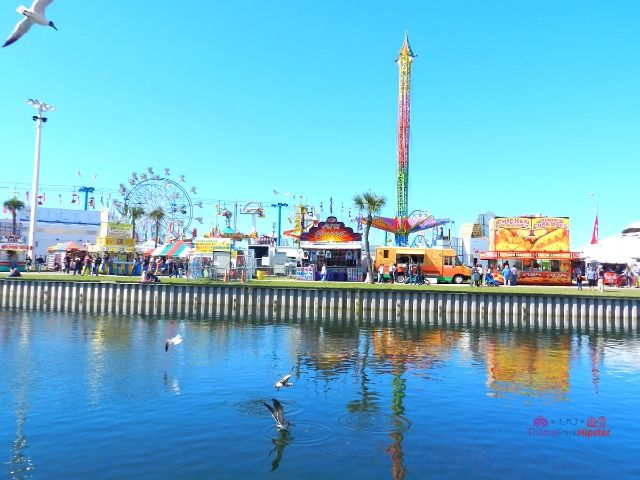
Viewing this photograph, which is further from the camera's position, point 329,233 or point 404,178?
point 404,178

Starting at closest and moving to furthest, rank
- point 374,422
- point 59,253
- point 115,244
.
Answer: point 374,422, point 115,244, point 59,253

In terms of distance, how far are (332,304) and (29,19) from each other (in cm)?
2768

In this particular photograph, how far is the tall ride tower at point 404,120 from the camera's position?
8288cm

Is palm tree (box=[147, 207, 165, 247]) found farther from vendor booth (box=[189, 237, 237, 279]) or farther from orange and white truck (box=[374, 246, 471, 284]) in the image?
orange and white truck (box=[374, 246, 471, 284])

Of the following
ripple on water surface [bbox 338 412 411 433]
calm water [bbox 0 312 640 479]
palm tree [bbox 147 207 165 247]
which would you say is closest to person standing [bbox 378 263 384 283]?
calm water [bbox 0 312 640 479]

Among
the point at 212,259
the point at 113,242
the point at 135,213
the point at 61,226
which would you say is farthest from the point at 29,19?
the point at 61,226

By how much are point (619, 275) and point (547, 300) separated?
20.1 meters

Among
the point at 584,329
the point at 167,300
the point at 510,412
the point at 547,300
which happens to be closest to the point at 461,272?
the point at 547,300

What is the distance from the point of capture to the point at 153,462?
10.9 metres

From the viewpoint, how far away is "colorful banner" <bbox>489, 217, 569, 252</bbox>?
5388cm

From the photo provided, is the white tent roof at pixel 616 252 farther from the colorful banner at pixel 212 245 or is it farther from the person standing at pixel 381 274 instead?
the colorful banner at pixel 212 245

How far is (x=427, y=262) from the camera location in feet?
162

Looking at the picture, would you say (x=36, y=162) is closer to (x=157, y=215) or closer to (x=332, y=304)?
(x=157, y=215)

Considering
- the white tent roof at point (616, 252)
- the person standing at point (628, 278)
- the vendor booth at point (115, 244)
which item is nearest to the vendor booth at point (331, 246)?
the vendor booth at point (115, 244)
